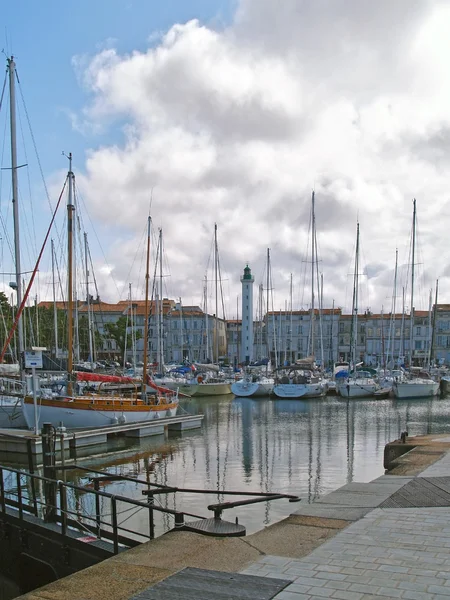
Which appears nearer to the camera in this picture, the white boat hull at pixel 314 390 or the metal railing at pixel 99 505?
the metal railing at pixel 99 505

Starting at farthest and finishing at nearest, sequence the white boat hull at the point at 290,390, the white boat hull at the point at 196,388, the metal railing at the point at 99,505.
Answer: the white boat hull at the point at 196,388, the white boat hull at the point at 290,390, the metal railing at the point at 99,505

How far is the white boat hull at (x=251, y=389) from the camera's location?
2272 inches

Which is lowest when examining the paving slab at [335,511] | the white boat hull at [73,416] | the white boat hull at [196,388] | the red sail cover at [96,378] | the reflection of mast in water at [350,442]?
the white boat hull at [196,388]

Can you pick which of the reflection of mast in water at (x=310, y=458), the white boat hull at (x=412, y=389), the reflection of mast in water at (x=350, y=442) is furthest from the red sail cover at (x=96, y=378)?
the white boat hull at (x=412, y=389)

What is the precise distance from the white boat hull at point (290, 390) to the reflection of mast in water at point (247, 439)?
559cm

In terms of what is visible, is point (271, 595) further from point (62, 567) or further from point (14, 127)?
point (14, 127)

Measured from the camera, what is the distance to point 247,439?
3014 cm

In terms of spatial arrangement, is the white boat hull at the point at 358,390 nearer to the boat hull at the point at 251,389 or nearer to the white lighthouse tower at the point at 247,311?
the boat hull at the point at 251,389

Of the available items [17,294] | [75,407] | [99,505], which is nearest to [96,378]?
[75,407]

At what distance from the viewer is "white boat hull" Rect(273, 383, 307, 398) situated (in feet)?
181

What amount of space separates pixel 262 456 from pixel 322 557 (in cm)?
1789

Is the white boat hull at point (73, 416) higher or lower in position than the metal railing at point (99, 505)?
lower

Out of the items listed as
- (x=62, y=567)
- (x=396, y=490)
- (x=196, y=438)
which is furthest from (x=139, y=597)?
(x=196, y=438)

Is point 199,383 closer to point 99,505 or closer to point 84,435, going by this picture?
point 84,435
